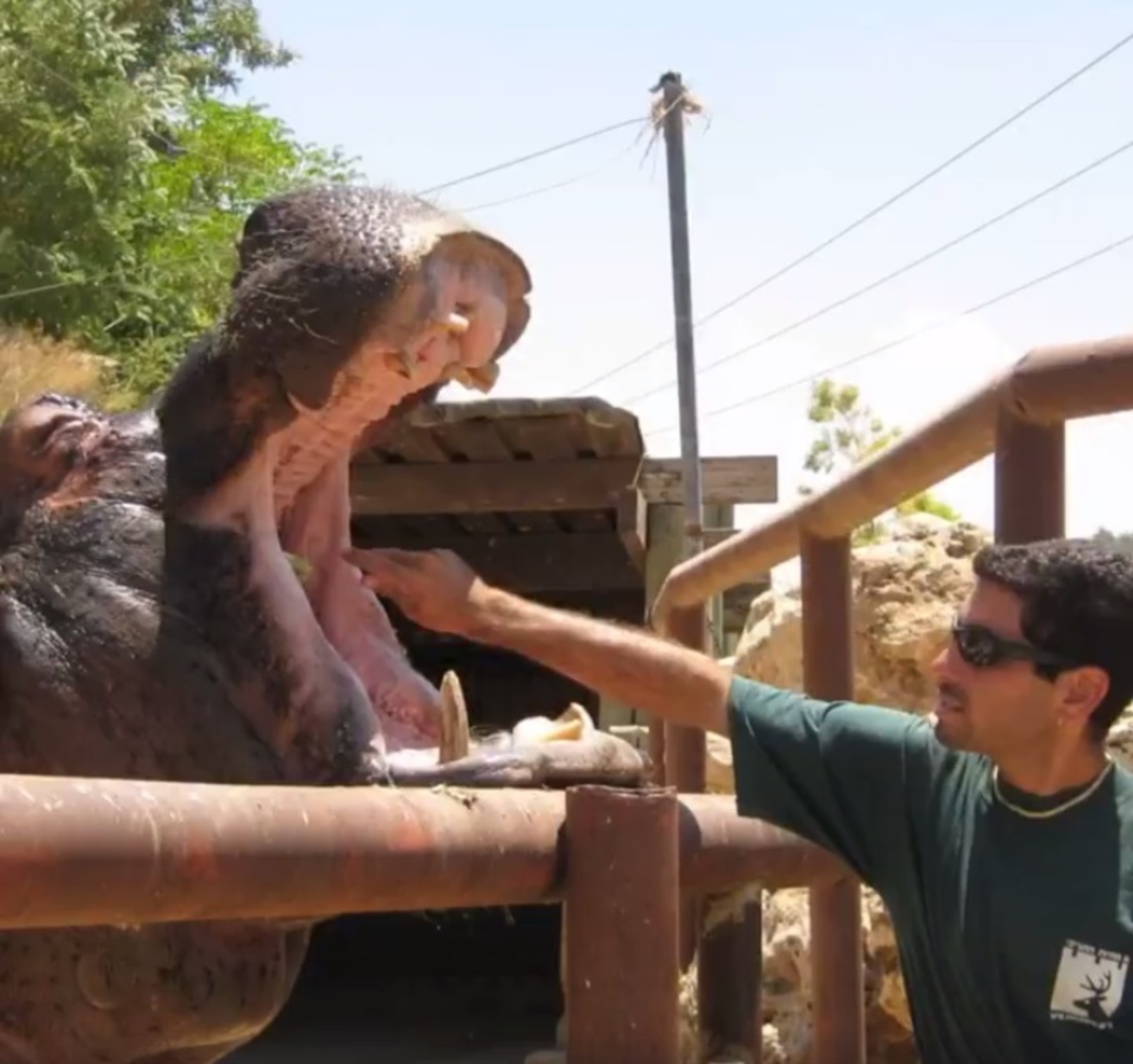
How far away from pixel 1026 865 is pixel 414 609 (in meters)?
0.78

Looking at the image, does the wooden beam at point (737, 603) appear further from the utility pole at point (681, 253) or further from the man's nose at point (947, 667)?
the man's nose at point (947, 667)

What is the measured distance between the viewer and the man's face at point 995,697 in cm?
197

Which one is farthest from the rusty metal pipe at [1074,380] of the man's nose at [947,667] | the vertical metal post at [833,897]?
the vertical metal post at [833,897]

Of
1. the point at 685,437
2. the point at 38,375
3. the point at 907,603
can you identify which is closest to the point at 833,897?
the point at 38,375

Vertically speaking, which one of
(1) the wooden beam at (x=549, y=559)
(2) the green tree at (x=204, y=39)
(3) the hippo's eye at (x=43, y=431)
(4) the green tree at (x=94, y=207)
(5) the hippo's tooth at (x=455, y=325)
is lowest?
(3) the hippo's eye at (x=43, y=431)

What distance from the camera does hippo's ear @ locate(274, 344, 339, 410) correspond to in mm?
2393

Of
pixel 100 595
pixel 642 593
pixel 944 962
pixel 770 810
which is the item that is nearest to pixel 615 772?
pixel 770 810

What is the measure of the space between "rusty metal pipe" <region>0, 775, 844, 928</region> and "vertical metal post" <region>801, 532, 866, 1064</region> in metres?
1.04

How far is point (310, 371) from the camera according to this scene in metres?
2.40

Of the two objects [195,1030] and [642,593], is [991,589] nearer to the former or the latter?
[195,1030]

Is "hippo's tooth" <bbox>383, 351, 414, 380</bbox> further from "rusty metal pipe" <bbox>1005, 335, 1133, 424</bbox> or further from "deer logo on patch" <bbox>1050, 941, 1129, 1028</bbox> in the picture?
"deer logo on patch" <bbox>1050, 941, 1129, 1028</bbox>

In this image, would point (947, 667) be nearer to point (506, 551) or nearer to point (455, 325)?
point (455, 325)

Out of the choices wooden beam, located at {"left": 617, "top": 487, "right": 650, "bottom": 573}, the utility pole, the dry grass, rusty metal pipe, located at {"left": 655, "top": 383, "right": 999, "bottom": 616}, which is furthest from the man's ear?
the utility pole

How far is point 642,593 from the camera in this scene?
1003cm
